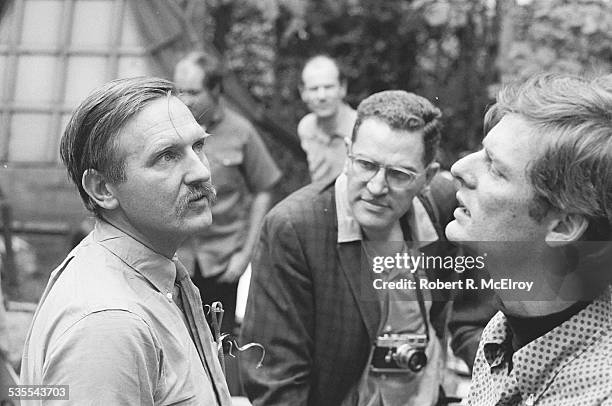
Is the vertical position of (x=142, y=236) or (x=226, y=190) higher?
(x=142, y=236)

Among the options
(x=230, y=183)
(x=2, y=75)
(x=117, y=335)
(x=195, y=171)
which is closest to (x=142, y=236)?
(x=195, y=171)

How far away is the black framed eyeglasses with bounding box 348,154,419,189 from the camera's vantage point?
289 cm

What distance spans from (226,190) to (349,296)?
2.07 m

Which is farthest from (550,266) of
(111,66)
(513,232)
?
(111,66)

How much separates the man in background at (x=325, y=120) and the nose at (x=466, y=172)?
301 cm

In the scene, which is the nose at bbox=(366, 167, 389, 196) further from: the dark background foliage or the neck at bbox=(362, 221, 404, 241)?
the dark background foliage

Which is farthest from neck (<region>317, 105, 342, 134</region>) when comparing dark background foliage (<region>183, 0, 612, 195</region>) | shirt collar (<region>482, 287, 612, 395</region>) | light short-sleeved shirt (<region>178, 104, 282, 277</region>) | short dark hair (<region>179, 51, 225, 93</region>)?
shirt collar (<region>482, 287, 612, 395</region>)

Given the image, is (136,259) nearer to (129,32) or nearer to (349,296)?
(349,296)

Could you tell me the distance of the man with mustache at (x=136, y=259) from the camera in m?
1.71

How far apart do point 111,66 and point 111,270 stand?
410cm

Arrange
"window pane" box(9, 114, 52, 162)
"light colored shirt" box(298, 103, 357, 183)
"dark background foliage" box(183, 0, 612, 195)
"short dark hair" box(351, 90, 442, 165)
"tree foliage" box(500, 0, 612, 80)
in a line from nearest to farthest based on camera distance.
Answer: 1. "short dark hair" box(351, 90, 442, 165)
2. "light colored shirt" box(298, 103, 357, 183)
3. "window pane" box(9, 114, 52, 162)
4. "tree foliage" box(500, 0, 612, 80)
5. "dark background foliage" box(183, 0, 612, 195)

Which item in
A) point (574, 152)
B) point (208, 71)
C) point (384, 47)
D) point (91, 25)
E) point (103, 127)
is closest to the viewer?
point (574, 152)

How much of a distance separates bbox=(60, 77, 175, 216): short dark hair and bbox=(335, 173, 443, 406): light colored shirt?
104cm

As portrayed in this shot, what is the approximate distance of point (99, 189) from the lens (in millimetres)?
1961
